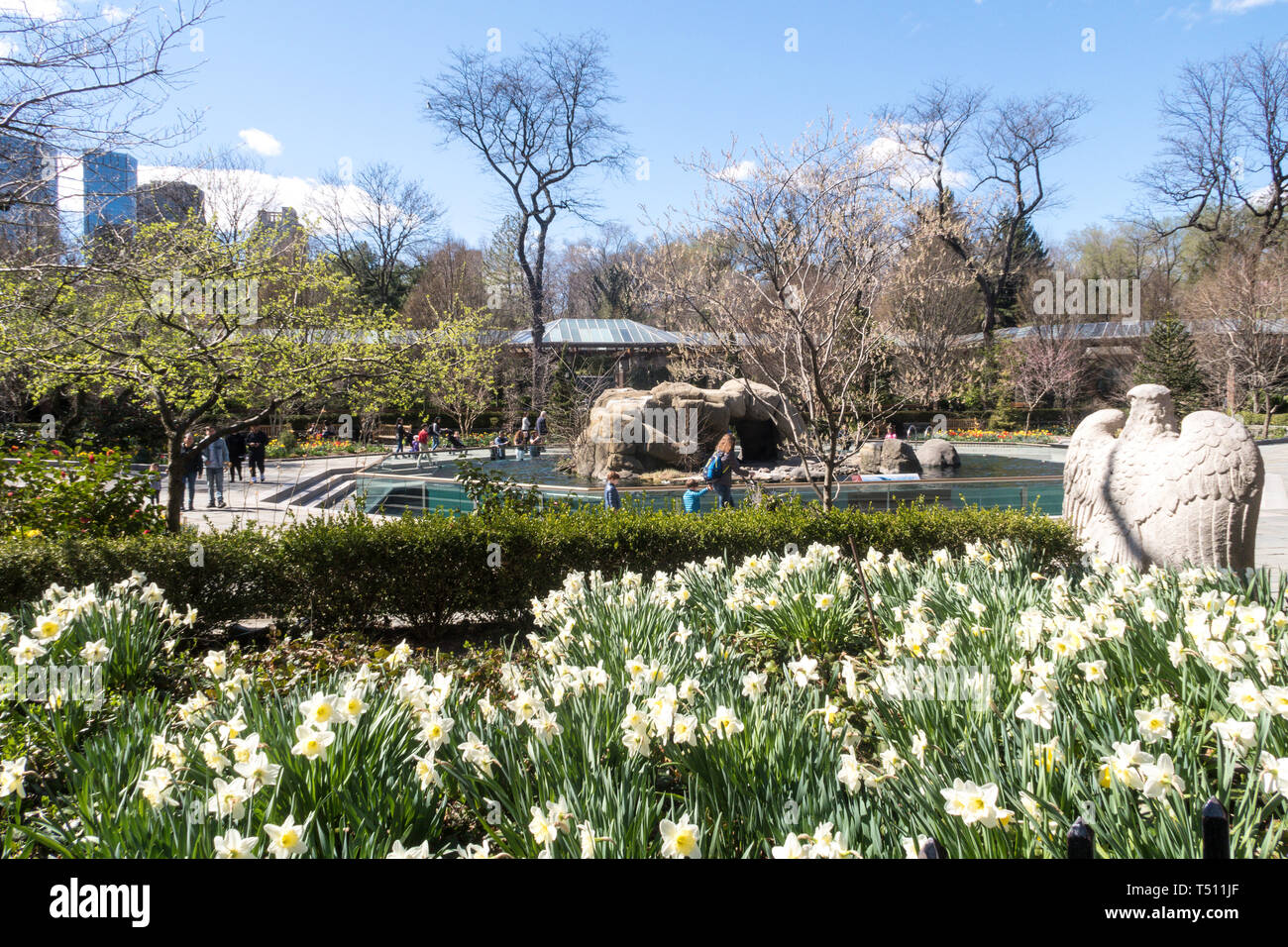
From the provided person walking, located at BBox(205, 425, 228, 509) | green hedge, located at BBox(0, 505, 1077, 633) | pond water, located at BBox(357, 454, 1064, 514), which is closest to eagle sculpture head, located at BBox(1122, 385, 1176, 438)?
green hedge, located at BBox(0, 505, 1077, 633)

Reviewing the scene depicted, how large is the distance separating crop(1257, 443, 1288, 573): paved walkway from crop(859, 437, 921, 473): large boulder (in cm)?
717

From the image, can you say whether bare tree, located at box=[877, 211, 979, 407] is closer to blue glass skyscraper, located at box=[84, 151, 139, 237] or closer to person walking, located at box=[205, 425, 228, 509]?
person walking, located at box=[205, 425, 228, 509]

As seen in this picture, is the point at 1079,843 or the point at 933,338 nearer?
the point at 1079,843

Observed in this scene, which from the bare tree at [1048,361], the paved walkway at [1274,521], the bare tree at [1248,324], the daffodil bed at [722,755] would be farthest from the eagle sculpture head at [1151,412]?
the bare tree at [1048,361]

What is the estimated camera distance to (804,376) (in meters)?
7.89

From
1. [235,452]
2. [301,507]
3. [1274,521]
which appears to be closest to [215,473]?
[301,507]

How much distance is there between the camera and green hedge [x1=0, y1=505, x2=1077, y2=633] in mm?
5770

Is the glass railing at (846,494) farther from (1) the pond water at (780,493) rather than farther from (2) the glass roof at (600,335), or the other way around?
(2) the glass roof at (600,335)

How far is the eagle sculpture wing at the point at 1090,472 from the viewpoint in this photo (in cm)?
Answer: 644

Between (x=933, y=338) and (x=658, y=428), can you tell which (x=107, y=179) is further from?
(x=933, y=338)

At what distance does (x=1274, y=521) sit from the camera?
11.3 m

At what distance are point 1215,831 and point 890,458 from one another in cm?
1920

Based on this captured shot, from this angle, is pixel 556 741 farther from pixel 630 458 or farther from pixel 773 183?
pixel 630 458
